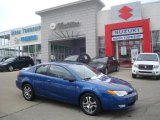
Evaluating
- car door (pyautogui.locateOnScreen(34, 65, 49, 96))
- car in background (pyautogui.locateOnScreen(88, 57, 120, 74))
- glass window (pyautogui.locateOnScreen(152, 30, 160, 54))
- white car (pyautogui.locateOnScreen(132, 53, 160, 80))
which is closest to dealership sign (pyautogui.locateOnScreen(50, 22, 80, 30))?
glass window (pyautogui.locateOnScreen(152, 30, 160, 54))

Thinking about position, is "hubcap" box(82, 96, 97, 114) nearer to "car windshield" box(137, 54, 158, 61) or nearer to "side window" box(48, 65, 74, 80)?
"side window" box(48, 65, 74, 80)

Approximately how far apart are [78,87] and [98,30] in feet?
65.4

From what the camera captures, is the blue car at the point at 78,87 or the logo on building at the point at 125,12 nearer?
the blue car at the point at 78,87

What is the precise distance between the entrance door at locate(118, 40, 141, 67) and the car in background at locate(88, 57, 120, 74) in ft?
16.3

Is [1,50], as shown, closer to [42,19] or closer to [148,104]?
[42,19]

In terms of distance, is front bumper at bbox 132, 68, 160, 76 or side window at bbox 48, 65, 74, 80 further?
front bumper at bbox 132, 68, 160, 76

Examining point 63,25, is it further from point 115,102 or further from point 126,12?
Result: point 115,102

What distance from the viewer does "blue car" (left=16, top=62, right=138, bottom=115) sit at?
6.98m

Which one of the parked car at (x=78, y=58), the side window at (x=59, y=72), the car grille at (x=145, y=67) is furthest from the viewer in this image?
the parked car at (x=78, y=58)

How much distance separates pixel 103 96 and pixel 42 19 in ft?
85.1

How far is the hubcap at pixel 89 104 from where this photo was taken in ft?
23.6

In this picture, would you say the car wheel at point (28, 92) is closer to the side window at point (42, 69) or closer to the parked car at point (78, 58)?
the side window at point (42, 69)

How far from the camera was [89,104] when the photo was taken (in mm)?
7281

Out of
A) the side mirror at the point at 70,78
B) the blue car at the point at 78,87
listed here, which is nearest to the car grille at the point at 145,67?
the blue car at the point at 78,87
